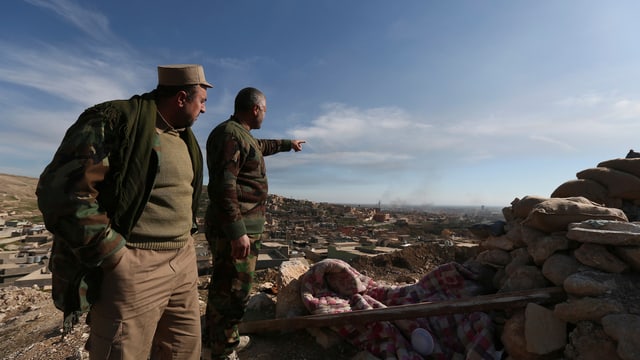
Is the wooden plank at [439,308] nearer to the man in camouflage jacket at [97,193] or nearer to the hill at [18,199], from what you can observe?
the man in camouflage jacket at [97,193]

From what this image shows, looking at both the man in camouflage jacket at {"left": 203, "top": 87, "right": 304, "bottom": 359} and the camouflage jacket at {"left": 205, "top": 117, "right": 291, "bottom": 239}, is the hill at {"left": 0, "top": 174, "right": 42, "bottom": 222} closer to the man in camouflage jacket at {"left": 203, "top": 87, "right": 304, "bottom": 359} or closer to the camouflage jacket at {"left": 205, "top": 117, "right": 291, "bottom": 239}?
the man in camouflage jacket at {"left": 203, "top": 87, "right": 304, "bottom": 359}

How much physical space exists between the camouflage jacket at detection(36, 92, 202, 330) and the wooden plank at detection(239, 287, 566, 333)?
1.99 meters

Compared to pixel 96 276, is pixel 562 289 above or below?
below

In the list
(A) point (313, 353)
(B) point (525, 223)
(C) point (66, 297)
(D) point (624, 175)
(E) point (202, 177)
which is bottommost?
(A) point (313, 353)

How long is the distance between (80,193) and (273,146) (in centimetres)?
222

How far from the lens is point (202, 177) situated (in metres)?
2.26

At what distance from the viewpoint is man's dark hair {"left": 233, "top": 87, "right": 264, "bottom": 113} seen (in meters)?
2.84

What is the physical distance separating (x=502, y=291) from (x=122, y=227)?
3.22m

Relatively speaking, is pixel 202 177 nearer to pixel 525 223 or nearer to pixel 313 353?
pixel 313 353

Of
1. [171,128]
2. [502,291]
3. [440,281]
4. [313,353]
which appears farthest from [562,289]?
[171,128]

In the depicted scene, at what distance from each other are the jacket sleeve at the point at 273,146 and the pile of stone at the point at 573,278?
2.59 metres

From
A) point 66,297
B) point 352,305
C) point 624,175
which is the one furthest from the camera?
point 624,175

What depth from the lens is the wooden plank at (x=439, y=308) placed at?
276 cm

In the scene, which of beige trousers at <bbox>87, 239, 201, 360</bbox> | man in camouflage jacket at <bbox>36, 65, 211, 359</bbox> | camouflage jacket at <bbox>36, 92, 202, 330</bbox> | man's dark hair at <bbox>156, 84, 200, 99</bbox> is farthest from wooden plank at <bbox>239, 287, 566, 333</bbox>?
man's dark hair at <bbox>156, 84, 200, 99</bbox>
